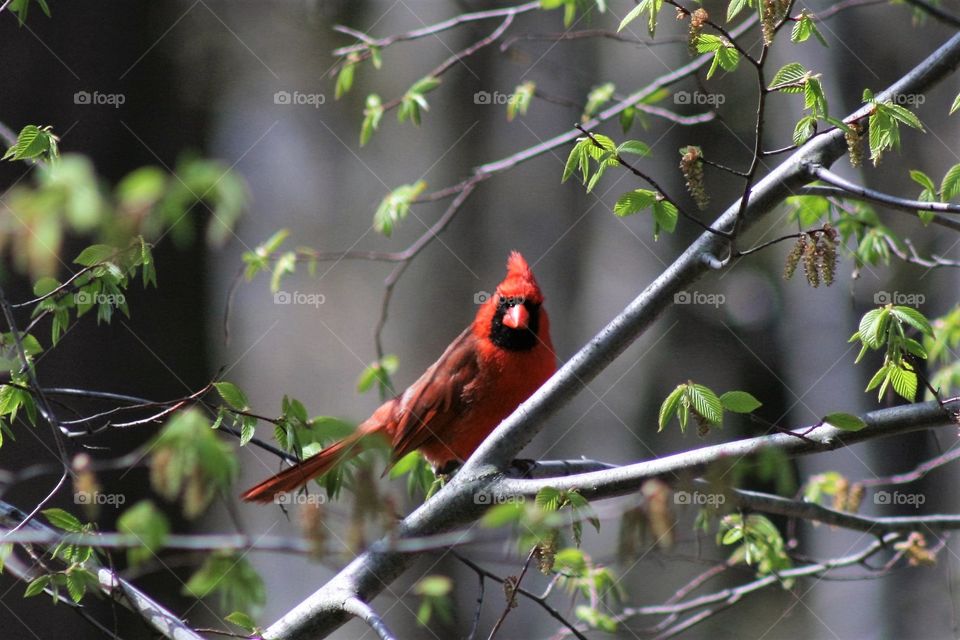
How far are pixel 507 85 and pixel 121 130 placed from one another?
1.91 m

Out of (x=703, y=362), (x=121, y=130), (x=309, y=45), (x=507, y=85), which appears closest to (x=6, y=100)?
(x=121, y=130)

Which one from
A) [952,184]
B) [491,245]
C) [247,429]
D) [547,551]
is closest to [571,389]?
[547,551]

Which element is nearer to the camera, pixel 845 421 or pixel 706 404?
Answer: pixel 845 421

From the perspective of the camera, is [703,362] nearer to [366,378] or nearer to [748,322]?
[748,322]

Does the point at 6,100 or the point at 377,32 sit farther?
the point at 377,32

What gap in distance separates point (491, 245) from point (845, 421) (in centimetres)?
315

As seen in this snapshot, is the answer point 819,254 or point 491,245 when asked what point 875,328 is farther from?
point 491,245

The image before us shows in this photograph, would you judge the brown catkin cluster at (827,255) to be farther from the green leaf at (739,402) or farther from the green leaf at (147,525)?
the green leaf at (147,525)

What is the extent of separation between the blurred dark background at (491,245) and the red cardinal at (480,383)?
1.40m

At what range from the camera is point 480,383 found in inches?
107

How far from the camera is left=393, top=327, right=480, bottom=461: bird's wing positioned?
2725 mm

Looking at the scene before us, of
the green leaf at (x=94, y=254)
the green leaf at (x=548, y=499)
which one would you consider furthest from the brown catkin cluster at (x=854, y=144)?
the green leaf at (x=94, y=254)

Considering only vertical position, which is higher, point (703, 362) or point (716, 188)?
point (716, 188)

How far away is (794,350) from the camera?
4.31m
